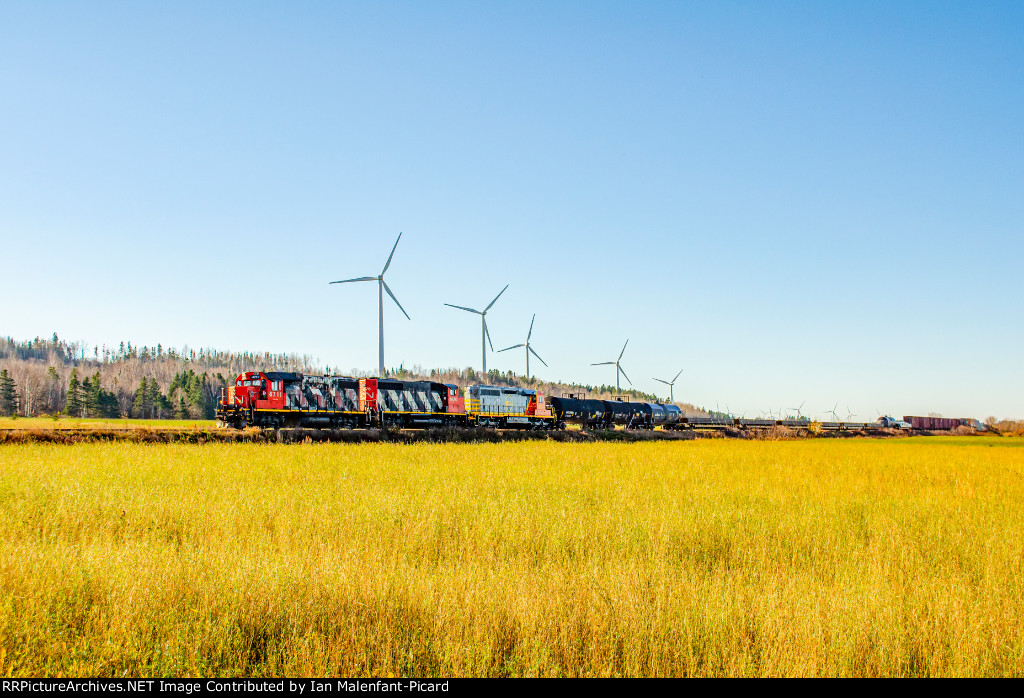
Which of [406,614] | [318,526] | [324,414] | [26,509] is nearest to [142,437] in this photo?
[324,414]

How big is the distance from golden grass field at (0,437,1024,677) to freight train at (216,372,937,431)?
22992 millimetres

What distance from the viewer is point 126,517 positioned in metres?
13.3

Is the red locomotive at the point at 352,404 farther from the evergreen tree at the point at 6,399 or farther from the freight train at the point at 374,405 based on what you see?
the evergreen tree at the point at 6,399

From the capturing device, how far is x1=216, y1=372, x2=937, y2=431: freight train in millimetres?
41969

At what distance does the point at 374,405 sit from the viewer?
47531 millimetres

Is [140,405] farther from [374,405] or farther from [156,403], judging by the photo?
[374,405]

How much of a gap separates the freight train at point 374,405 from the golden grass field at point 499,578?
23.0 metres

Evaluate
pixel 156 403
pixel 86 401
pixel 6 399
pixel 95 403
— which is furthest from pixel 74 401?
pixel 156 403

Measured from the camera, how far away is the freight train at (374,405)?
4197 centimetres

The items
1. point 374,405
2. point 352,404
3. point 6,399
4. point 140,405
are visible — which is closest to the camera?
point 352,404

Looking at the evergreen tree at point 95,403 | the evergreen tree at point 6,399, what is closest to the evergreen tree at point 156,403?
the evergreen tree at point 95,403

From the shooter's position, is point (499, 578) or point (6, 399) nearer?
point (499, 578)

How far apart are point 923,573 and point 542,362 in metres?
82.5

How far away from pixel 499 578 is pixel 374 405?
39927mm
